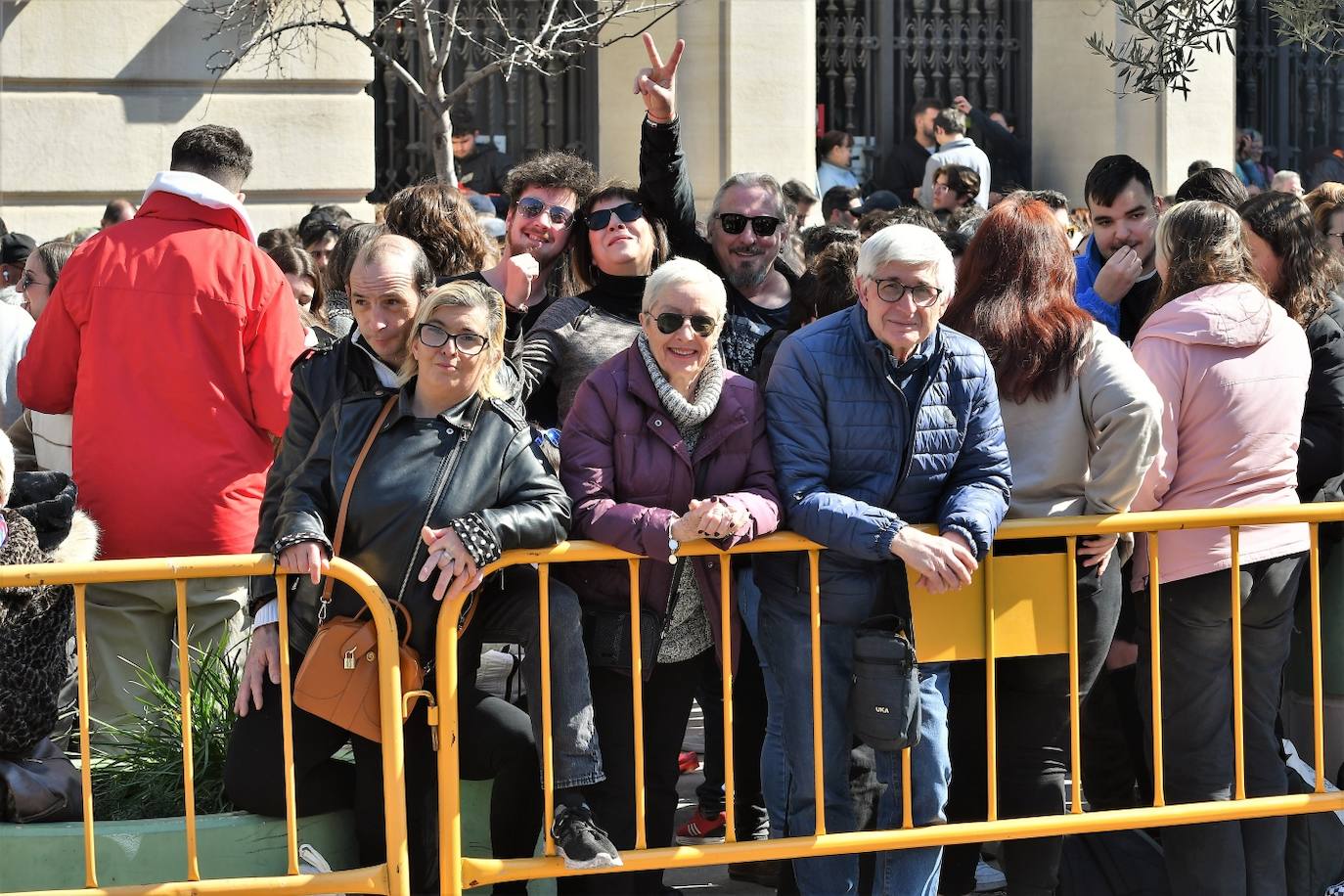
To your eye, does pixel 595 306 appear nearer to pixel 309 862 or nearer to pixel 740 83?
pixel 309 862

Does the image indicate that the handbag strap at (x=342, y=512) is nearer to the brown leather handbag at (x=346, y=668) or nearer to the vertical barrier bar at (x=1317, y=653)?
the brown leather handbag at (x=346, y=668)

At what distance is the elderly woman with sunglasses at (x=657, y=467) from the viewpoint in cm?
455

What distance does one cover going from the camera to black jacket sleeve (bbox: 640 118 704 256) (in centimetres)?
556

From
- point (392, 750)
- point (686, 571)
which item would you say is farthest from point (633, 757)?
point (392, 750)

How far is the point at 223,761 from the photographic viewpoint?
4719 millimetres

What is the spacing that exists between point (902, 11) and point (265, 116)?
20.1 feet

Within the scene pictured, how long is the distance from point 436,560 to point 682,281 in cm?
99

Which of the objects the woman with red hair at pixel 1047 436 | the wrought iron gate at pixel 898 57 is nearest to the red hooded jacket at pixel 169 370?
the woman with red hair at pixel 1047 436

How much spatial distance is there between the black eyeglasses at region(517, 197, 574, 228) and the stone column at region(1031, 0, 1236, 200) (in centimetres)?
932

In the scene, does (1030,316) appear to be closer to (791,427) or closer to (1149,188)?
(791,427)

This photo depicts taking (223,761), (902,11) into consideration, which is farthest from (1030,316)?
(902,11)

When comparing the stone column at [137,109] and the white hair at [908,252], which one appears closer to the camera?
the white hair at [908,252]

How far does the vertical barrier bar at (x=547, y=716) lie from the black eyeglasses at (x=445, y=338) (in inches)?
23.2

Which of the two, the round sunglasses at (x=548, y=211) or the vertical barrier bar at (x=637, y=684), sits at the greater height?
the round sunglasses at (x=548, y=211)
